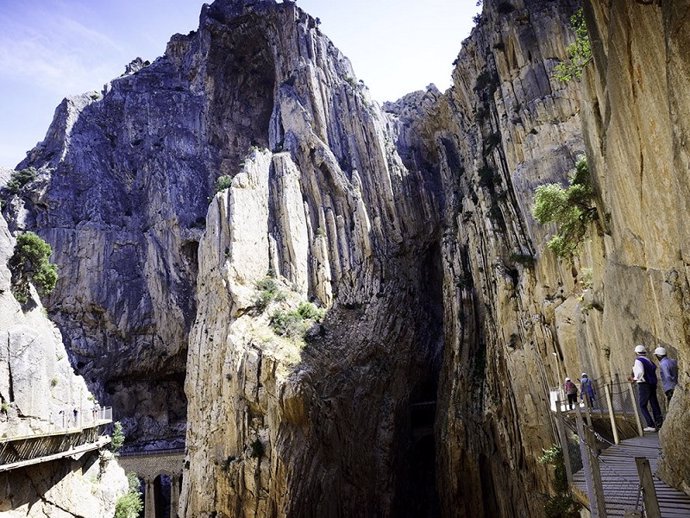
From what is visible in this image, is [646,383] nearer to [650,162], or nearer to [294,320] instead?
[650,162]

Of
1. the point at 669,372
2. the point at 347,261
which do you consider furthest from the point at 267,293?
the point at 669,372

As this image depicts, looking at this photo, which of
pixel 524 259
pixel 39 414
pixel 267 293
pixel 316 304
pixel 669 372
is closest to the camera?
pixel 669 372

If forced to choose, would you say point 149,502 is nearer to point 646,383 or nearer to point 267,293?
point 267,293

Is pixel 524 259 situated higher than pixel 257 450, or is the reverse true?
pixel 524 259

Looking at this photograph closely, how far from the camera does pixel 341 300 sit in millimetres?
39406

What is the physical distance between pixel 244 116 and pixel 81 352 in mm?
28915

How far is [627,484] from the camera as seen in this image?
682 centimetres

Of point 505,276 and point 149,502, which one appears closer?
point 505,276

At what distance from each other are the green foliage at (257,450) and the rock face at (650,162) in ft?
71.7

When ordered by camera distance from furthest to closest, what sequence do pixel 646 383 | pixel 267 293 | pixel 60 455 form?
1. pixel 267 293
2. pixel 60 455
3. pixel 646 383

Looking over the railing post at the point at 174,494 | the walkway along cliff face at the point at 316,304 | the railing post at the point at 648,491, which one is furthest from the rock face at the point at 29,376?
the railing post at the point at 648,491

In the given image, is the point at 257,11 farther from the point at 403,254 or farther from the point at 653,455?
the point at 653,455

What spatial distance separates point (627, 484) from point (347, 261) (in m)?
35.1

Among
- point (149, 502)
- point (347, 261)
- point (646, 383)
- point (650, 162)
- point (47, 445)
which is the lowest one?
point (149, 502)
